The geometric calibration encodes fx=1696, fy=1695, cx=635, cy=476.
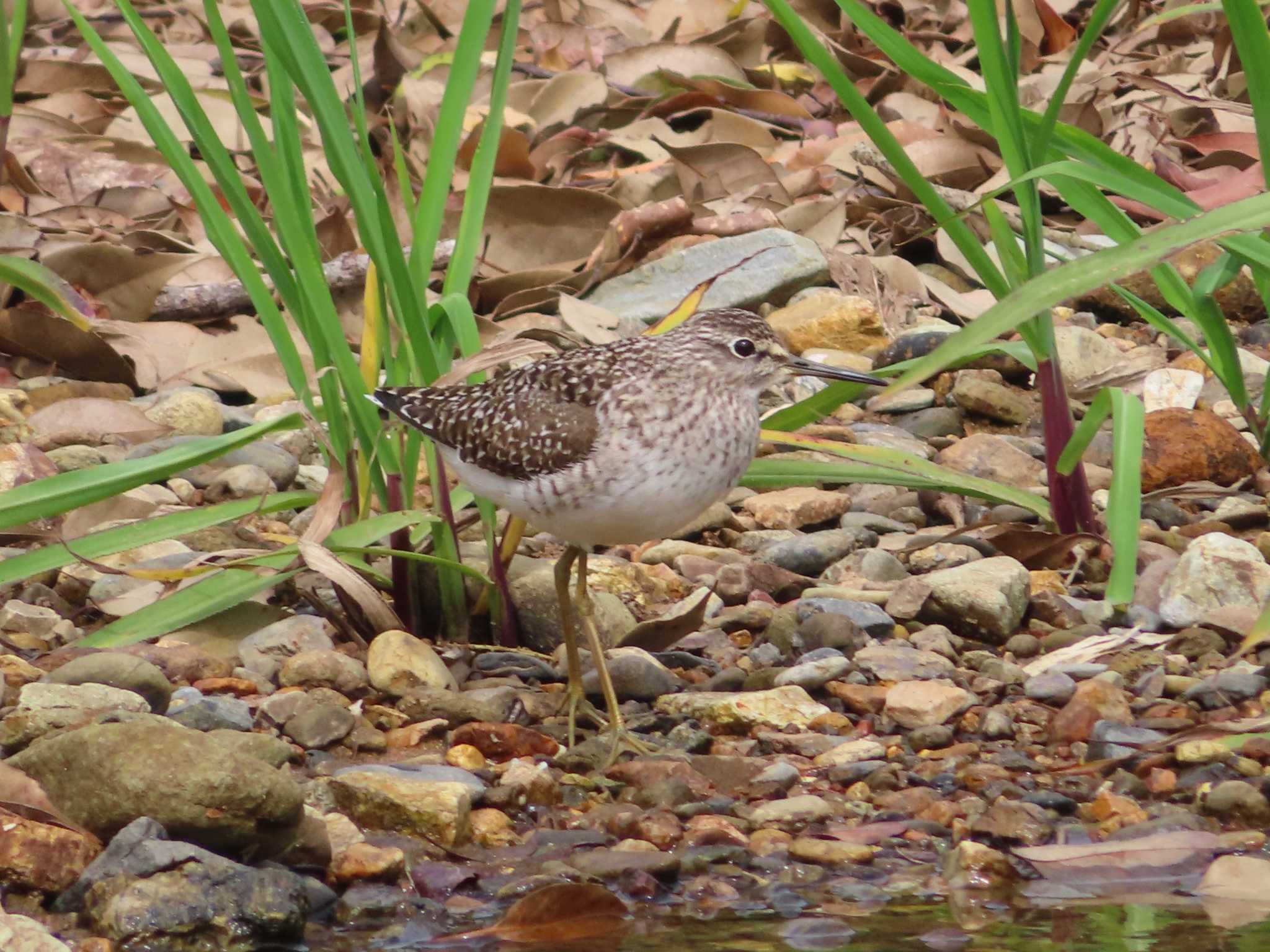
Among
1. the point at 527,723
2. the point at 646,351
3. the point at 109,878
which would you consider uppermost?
the point at 646,351

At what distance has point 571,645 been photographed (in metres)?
5.17

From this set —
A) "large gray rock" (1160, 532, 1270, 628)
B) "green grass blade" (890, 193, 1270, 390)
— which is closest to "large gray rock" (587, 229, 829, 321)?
"large gray rock" (1160, 532, 1270, 628)

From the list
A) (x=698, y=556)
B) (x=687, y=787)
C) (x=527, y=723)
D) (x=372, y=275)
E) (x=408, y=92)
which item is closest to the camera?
(x=687, y=787)

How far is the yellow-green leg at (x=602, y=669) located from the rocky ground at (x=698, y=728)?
90 mm

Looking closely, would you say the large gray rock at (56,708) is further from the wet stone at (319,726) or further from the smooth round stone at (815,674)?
the smooth round stone at (815,674)

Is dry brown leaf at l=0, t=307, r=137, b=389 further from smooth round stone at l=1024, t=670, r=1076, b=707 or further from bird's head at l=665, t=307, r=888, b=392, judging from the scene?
smooth round stone at l=1024, t=670, r=1076, b=707

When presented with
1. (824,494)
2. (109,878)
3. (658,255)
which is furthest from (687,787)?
(658,255)

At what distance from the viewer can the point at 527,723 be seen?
4.99m

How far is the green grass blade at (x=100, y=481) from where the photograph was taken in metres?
4.94

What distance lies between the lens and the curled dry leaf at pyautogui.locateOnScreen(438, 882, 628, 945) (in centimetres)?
366

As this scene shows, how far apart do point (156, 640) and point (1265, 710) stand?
10.6 feet

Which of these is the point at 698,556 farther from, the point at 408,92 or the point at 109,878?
the point at 408,92

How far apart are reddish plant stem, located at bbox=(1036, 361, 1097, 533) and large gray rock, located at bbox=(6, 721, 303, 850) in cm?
278

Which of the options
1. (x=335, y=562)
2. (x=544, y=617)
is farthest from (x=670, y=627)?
(x=335, y=562)
